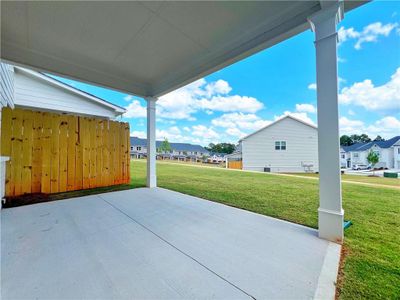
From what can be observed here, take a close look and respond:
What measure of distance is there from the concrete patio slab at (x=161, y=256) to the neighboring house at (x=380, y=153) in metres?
28.5

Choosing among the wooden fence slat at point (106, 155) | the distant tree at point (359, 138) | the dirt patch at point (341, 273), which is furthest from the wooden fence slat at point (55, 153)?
the distant tree at point (359, 138)

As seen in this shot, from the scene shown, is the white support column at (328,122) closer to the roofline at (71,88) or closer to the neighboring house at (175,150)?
the roofline at (71,88)

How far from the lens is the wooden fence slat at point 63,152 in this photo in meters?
4.15

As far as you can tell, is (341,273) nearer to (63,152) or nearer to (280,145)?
(63,152)

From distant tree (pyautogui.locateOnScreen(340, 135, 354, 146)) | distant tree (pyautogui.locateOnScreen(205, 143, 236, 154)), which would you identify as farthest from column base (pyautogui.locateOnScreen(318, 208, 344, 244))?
distant tree (pyautogui.locateOnScreen(205, 143, 236, 154))

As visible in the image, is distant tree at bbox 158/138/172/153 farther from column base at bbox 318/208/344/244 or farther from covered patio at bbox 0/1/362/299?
column base at bbox 318/208/344/244

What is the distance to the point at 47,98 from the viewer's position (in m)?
6.16

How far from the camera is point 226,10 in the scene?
83.5 inches

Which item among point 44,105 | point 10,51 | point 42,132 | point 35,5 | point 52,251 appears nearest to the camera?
point 52,251

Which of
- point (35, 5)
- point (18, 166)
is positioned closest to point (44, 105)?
point (18, 166)

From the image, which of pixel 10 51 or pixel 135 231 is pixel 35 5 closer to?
pixel 10 51

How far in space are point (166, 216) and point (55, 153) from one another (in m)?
3.39

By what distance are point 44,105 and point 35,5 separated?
17.8ft

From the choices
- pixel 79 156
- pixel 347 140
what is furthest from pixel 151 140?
pixel 347 140
